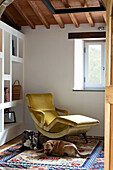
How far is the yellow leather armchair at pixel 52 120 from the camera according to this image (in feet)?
16.0

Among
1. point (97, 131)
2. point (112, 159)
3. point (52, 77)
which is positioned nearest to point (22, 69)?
point (52, 77)

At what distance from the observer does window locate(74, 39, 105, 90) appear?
6.59 metres

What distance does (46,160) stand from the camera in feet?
14.2

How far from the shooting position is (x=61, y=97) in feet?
20.7

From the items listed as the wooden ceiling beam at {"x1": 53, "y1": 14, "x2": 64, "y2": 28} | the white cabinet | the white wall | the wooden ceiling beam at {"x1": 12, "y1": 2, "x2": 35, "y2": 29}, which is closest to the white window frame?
the white wall

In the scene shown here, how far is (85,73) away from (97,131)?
1396mm

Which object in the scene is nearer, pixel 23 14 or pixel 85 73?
pixel 23 14

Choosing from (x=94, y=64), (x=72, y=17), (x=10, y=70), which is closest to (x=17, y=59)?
(x=10, y=70)

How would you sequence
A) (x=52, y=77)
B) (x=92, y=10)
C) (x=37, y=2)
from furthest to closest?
1. (x=52, y=77)
2. (x=37, y=2)
3. (x=92, y=10)

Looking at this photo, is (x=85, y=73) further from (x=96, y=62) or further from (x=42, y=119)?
(x=42, y=119)

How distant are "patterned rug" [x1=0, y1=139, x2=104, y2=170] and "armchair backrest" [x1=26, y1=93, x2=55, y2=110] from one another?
96 cm

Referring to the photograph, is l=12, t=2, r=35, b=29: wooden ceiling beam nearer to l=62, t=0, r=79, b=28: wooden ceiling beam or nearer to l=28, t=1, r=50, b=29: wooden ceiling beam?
l=28, t=1, r=50, b=29: wooden ceiling beam

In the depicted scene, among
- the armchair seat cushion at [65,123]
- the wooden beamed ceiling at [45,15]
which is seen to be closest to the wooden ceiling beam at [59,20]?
the wooden beamed ceiling at [45,15]

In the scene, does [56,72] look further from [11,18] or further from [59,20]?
[11,18]
